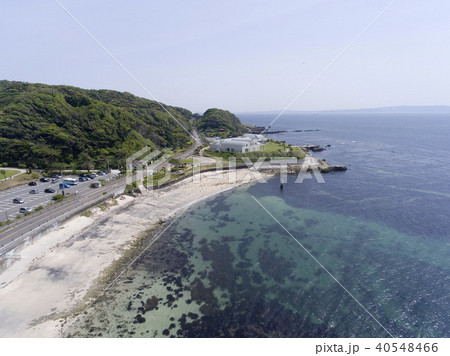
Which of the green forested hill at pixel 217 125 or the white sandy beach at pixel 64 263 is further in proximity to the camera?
the green forested hill at pixel 217 125

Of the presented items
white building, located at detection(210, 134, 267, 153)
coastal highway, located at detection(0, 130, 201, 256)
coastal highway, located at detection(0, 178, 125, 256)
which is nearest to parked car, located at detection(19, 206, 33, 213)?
coastal highway, located at detection(0, 130, 201, 256)

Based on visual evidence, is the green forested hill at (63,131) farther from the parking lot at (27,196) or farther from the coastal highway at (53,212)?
the coastal highway at (53,212)

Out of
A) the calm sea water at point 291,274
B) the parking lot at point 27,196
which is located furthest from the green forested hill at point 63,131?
the calm sea water at point 291,274

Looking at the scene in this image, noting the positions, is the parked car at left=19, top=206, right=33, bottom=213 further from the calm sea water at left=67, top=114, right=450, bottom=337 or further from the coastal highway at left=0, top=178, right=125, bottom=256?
the calm sea water at left=67, top=114, right=450, bottom=337

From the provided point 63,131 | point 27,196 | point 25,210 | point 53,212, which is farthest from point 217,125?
point 25,210

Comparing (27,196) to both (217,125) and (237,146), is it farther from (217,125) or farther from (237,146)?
(217,125)
